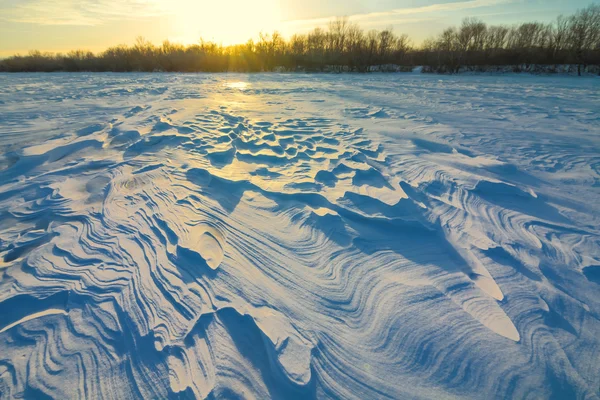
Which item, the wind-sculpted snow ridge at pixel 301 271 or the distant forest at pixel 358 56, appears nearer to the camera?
the wind-sculpted snow ridge at pixel 301 271

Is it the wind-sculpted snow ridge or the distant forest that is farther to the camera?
the distant forest

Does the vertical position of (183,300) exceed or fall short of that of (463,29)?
it falls short

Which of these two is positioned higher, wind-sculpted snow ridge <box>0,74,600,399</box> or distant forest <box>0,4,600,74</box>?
distant forest <box>0,4,600,74</box>

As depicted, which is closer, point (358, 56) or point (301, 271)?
point (301, 271)

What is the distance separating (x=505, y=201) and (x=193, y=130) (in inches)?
171

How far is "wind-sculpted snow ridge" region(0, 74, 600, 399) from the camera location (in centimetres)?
116

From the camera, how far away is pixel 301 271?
170cm

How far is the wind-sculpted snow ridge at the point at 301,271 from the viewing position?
45.6 inches

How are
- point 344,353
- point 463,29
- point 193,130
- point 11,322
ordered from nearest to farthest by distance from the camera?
point 344,353
point 11,322
point 193,130
point 463,29

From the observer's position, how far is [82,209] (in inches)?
90.4

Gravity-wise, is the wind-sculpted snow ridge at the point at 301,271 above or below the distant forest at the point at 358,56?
below

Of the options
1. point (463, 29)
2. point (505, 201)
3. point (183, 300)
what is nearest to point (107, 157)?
point (183, 300)

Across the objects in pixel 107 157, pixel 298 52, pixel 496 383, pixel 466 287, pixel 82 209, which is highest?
pixel 298 52

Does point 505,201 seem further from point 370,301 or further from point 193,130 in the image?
point 193,130
